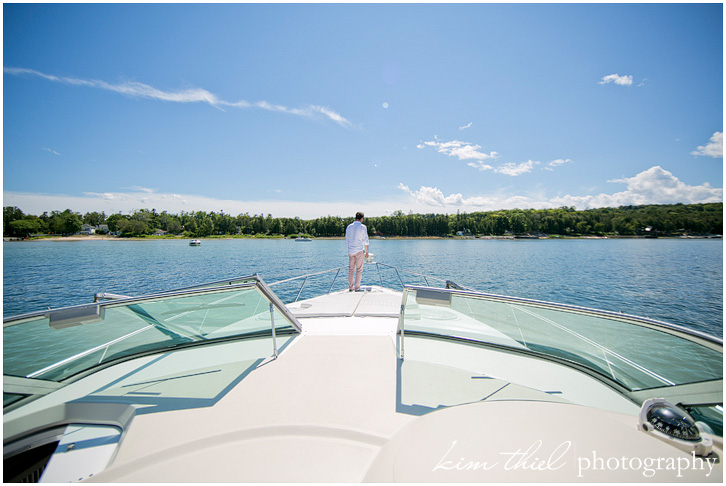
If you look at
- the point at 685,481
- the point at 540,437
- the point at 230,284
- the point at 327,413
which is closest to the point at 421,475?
the point at 540,437

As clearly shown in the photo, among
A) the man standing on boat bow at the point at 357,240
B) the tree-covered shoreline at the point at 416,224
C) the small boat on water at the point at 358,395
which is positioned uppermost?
the tree-covered shoreline at the point at 416,224

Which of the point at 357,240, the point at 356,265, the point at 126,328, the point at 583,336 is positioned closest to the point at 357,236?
the point at 357,240

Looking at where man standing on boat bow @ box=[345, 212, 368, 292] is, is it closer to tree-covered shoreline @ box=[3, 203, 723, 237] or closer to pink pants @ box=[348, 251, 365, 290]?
pink pants @ box=[348, 251, 365, 290]

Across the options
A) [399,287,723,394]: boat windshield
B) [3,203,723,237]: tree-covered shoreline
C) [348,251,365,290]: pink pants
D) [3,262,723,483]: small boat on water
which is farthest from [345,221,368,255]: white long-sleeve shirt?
[3,203,723,237]: tree-covered shoreline

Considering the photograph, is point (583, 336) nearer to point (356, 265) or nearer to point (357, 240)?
point (357, 240)

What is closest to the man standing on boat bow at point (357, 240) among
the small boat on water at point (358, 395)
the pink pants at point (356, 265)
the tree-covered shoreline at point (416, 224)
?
the pink pants at point (356, 265)

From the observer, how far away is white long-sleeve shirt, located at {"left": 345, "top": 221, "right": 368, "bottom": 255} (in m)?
6.29

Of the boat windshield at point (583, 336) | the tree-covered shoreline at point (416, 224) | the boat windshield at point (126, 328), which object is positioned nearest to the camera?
the boat windshield at point (583, 336)

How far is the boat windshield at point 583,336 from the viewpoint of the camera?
1.58 metres

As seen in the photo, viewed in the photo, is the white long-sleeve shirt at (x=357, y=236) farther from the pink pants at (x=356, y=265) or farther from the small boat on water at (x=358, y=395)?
the small boat on water at (x=358, y=395)

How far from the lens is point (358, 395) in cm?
224

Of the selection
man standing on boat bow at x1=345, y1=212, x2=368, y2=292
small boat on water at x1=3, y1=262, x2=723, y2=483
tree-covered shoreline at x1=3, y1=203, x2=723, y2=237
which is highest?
tree-covered shoreline at x1=3, y1=203, x2=723, y2=237

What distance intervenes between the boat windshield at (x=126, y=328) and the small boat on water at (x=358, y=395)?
0.04 ft

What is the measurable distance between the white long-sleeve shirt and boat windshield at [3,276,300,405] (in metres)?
3.30
